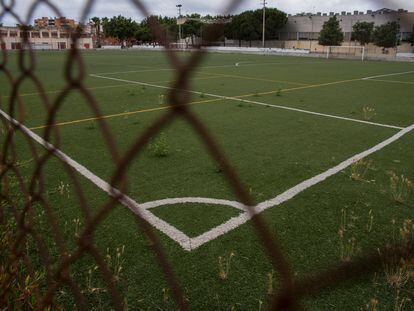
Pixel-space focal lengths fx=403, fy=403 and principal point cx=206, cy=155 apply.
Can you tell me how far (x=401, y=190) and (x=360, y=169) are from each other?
2.68 ft

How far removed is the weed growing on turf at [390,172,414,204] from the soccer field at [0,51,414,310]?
0.07 feet

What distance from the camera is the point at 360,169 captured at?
4785 mm

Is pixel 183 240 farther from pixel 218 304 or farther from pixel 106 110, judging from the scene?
pixel 106 110

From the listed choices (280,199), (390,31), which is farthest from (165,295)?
(390,31)

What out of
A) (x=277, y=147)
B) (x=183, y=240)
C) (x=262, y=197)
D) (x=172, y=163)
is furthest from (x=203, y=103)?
(x=183, y=240)

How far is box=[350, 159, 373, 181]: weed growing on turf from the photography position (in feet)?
14.6

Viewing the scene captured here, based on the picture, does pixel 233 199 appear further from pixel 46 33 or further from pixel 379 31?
pixel 379 31

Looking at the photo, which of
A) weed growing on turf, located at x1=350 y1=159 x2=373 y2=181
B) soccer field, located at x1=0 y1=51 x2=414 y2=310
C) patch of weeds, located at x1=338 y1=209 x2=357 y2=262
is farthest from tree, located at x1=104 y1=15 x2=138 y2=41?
weed growing on turf, located at x1=350 y1=159 x2=373 y2=181

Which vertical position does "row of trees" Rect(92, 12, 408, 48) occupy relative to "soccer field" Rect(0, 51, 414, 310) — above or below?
above

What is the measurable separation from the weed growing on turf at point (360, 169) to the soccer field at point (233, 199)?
0.04 ft

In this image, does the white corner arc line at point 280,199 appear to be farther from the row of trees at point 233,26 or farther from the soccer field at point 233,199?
the row of trees at point 233,26

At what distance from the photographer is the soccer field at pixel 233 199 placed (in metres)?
2.46

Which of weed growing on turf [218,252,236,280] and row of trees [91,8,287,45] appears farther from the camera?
weed growing on turf [218,252,236,280]

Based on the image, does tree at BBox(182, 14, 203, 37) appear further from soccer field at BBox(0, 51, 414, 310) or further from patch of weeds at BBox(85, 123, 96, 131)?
patch of weeds at BBox(85, 123, 96, 131)
